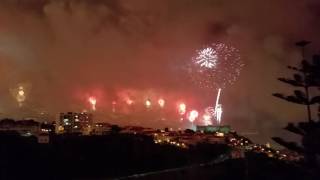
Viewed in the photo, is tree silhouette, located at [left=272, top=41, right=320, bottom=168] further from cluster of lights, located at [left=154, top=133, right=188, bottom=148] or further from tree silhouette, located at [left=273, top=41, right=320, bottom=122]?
cluster of lights, located at [left=154, top=133, right=188, bottom=148]

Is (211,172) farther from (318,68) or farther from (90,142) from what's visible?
(90,142)

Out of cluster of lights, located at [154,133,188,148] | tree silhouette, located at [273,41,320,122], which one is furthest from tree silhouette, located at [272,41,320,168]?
cluster of lights, located at [154,133,188,148]

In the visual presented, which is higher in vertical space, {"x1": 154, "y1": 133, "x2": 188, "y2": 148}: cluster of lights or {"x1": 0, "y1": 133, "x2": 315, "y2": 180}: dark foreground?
{"x1": 154, "y1": 133, "x2": 188, "y2": 148}: cluster of lights

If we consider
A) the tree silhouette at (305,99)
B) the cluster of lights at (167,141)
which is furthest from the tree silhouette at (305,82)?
the cluster of lights at (167,141)

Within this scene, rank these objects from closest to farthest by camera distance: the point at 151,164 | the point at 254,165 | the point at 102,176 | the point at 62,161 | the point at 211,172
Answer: the point at 211,172 < the point at 254,165 < the point at 102,176 < the point at 62,161 < the point at 151,164

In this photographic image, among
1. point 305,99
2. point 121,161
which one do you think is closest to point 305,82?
point 305,99

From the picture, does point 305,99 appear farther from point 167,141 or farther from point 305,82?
point 167,141

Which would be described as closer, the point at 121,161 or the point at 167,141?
the point at 121,161

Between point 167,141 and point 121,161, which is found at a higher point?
point 167,141

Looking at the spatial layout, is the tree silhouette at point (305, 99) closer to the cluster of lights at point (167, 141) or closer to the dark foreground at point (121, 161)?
the dark foreground at point (121, 161)

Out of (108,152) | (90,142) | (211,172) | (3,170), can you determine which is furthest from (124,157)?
(211,172)

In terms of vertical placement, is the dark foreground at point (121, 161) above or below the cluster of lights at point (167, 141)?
below
